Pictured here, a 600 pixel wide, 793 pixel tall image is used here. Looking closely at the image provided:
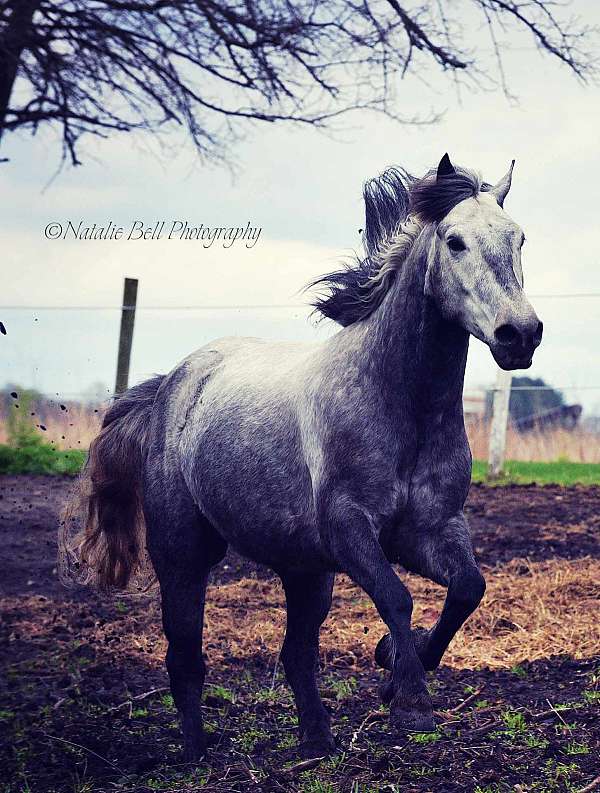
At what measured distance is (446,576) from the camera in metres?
3.29

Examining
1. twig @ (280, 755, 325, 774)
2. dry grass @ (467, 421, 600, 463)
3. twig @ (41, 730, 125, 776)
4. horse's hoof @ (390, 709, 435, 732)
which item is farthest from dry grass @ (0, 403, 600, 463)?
horse's hoof @ (390, 709, 435, 732)

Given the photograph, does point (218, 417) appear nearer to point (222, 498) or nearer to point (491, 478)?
point (222, 498)

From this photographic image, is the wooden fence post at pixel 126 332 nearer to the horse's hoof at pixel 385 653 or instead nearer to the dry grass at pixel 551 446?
the dry grass at pixel 551 446

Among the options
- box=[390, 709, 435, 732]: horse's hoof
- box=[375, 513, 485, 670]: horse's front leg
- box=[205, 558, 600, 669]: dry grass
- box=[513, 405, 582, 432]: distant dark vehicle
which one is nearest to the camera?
box=[390, 709, 435, 732]: horse's hoof

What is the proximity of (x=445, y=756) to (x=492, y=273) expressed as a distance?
200cm

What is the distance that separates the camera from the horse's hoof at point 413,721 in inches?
121

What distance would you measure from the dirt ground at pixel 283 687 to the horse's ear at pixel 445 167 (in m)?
2.19

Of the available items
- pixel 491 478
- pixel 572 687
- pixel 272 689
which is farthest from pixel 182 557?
pixel 491 478

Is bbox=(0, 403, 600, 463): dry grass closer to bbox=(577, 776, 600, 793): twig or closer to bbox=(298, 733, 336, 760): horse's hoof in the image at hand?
bbox=(298, 733, 336, 760): horse's hoof

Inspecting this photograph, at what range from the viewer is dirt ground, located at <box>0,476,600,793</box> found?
3.97m

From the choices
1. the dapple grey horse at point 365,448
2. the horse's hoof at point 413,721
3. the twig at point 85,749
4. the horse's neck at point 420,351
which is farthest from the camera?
the twig at point 85,749

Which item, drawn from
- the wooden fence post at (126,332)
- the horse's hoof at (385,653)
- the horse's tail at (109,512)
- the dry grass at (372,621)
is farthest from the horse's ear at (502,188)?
the wooden fence post at (126,332)

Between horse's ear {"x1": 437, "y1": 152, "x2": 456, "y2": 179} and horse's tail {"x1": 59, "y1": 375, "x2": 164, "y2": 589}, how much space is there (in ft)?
7.35

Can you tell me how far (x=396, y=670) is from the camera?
3.15m
